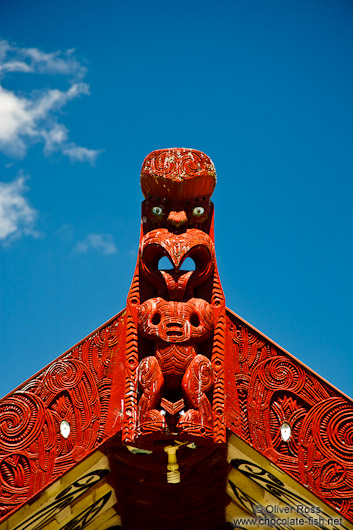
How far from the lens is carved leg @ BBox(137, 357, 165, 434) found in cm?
708

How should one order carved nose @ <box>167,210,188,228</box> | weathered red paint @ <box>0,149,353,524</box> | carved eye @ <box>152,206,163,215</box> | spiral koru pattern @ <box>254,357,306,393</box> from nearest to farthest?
weathered red paint @ <box>0,149,353,524</box>, spiral koru pattern @ <box>254,357,306,393</box>, carved nose @ <box>167,210,188,228</box>, carved eye @ <box>152,206,163,215</box>

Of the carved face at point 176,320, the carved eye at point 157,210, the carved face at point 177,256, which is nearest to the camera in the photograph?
the carved face at point 176,320

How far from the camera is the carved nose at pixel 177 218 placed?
8078 millimetres

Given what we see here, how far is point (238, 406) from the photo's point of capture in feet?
25.2

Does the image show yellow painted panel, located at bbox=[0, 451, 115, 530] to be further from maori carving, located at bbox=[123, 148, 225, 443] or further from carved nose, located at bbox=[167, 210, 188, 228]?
carved nose, located at bbox=[167, 210, 188, 228]

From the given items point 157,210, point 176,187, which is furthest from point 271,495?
point 176,187

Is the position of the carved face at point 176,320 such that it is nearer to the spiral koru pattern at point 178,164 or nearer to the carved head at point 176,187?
the carved head at point 176,187

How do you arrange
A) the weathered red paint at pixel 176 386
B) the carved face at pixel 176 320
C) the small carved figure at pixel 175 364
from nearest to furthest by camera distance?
the small carved figure at pixel 175 364, the weathered red paint at pixel 176 386, the carved face at pixel 176 320

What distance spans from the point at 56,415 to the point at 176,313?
1.45 metres

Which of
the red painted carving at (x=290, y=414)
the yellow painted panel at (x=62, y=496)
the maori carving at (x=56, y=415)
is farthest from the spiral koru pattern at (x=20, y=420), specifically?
the red painted carving at (x=290, y=414)

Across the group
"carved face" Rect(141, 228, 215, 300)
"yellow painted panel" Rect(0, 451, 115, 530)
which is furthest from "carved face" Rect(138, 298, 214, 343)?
"yellow painted panel" Rect(0, 451, 115, 530)

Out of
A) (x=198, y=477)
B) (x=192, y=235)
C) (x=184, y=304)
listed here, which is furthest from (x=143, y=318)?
(x=198, y=477)

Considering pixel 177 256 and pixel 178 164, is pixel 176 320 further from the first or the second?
pixel 178 164

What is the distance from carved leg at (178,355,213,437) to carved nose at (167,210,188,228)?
135 centimetres
